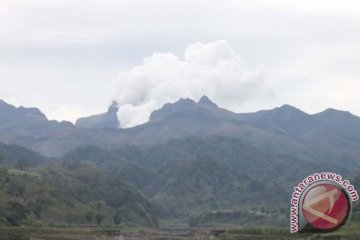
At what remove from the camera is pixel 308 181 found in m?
34.6

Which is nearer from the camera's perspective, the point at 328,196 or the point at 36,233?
the point at 328,196

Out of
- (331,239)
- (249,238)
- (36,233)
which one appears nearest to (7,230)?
(36,233)

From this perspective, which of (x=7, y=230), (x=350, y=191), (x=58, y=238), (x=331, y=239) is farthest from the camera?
(x=7, y=230)

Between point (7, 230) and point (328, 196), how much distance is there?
580ft

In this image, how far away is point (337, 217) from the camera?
3403cm

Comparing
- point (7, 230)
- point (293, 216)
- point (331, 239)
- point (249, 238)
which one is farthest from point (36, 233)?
point (293, 216)

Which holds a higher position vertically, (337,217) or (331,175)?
(331,175)

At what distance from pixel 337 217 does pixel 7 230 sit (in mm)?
176617

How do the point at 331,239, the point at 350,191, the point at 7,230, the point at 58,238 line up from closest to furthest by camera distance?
1. the point at 350,191
2. the point at 331,239
3. the point at 58,238
4. the point at 7,230

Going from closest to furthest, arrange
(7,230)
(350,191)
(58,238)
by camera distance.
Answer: (350,191) < (58,238) < (7,230)

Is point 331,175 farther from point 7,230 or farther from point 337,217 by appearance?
point 7,230

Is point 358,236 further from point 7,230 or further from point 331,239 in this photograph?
point 7,230

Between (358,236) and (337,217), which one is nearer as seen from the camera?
(337,217)

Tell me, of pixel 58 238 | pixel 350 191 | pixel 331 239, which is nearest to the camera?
pixel 350 191
